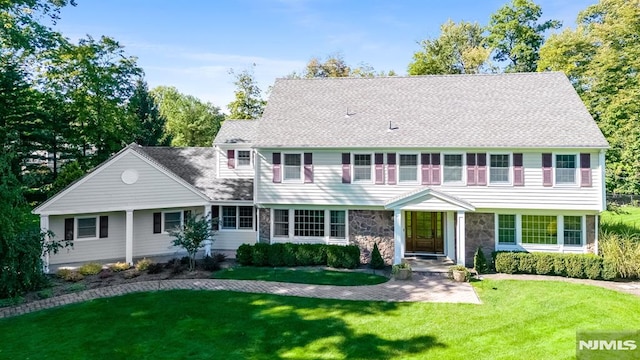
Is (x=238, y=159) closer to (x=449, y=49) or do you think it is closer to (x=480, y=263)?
(x=480, y=263)

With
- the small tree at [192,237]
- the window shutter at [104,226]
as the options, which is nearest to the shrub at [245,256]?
the small tree at [192,237]

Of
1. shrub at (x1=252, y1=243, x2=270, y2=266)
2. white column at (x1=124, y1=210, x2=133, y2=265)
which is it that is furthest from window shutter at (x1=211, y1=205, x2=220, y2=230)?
white column at (x1=124, y1=210, x2=133, y2=265)

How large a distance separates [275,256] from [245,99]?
90.2ft

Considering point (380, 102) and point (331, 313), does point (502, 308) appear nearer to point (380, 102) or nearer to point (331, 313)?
point (331, 313)

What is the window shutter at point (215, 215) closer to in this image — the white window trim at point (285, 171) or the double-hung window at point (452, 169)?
the white window trim at point (285, 171)

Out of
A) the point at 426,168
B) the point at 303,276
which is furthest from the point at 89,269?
the point at 426,168

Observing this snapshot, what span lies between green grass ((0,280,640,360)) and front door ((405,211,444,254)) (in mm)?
5485

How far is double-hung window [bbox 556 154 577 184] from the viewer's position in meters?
16.2

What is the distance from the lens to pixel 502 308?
460 inches

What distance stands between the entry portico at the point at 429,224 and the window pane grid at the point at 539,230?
2.92 meters

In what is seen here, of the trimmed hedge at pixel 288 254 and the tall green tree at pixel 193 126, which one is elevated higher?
the tall green tree at pixel 193 126

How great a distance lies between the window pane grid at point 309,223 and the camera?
18.6m

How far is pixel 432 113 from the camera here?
1892 cm

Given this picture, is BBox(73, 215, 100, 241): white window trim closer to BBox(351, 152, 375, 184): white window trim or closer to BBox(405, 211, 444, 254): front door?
BBox(351, 152, 375, 184): white window trim
